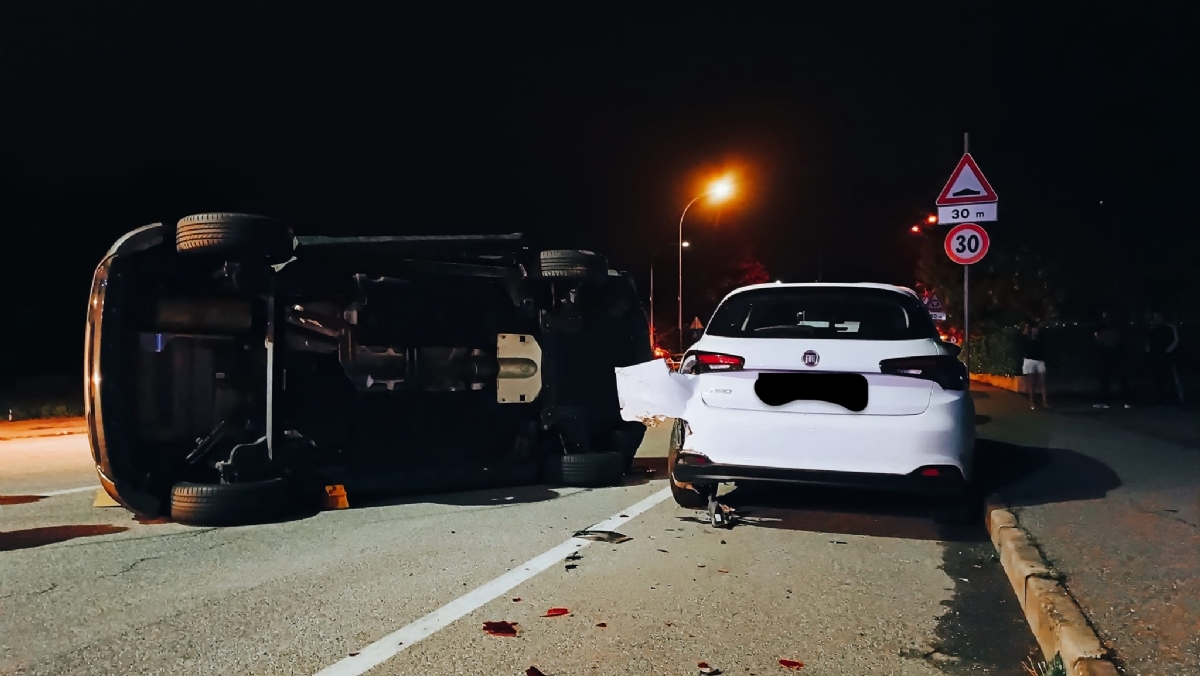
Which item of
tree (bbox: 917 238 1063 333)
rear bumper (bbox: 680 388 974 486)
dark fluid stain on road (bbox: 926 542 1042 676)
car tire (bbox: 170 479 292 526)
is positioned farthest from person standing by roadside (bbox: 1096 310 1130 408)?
car tire (bbox: 170 479 292 526)

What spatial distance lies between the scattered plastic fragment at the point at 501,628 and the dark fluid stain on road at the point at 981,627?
174 centimetres

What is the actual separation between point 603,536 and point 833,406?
5.60ft

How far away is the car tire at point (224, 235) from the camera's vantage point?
6355 mm

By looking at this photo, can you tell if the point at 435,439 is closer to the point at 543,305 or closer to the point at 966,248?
the point at 543,305

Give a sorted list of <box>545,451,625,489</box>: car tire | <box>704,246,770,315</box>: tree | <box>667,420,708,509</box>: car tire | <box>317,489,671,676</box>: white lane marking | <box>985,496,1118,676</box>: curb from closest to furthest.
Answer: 1. <box>985,496,1118,676</box>: curb
2. <box>317,489,671,676</box>: white lane marking
3. <box>667,420,708,509</box>: car tire
4. <box>545,451,625,489</box>: car tire
5. <box>704,246,770,315</box>: tree

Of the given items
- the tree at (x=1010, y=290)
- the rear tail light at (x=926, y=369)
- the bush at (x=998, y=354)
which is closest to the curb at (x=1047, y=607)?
the rear tail light at (x=926, y=369)

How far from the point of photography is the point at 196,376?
668cm

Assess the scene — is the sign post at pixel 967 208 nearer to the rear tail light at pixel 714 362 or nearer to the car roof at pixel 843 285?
the car roof at pixel 843 285

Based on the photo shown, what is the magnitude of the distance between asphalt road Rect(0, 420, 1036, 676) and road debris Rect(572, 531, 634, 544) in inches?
3.4

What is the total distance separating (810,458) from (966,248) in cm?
638

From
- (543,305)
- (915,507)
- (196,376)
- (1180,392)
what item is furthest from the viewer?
(1180,392)

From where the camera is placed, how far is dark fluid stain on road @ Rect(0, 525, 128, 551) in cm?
603

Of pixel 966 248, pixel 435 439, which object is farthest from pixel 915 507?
pixel 966 248

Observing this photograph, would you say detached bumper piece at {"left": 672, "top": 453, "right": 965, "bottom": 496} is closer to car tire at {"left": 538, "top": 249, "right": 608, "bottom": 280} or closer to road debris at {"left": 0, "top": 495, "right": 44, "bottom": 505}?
car tire at {"left": 538, "top": 249, "right": 608, "bottom": 280}
